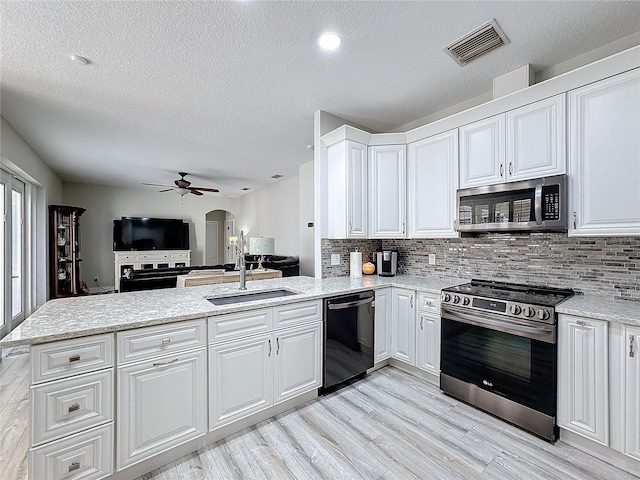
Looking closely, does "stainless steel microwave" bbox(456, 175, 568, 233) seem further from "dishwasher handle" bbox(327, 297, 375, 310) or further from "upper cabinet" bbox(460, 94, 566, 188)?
"dishwasher handle" bbox(327, 297, 375, 310)

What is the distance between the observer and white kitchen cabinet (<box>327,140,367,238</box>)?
3.07m

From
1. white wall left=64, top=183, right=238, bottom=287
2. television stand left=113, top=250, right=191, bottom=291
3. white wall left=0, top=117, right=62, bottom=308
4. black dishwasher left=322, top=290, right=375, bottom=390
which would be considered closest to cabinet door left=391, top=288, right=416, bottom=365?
black dishwasher left=322, top=290, right=375, bottom=390

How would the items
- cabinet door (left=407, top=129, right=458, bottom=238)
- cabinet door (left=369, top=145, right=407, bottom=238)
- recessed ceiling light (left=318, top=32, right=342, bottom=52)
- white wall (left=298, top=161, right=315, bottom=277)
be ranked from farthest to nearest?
1. white wall (left=298, top=161, right=315, bottom=277)
2. cabinet door (left=369, top=145, right=407, bottom=238)
3. cabinet door (left=407, top=129, right=458, bottom=238)
4. recessed ceiling light (left=318, top=32, right=342, bottom=52)

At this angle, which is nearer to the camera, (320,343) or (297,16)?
(297,16)

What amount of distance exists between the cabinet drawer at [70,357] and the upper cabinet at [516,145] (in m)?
2.96

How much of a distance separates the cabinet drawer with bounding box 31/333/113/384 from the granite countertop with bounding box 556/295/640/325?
9.06 ft

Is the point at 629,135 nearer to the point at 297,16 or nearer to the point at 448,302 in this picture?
the point at 448,302

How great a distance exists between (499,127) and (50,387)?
3461 mm

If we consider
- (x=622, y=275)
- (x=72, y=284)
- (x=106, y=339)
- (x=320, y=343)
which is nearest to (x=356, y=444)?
(x=320, y=343)

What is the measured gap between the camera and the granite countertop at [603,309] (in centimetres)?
172

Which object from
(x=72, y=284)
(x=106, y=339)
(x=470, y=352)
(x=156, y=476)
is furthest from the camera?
(x=72, y=284)

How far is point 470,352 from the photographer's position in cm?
238

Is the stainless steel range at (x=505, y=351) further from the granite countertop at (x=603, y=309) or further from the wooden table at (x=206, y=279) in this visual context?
the wooden table at (x=206, y=279)

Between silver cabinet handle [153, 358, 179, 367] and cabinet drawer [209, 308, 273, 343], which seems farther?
cabinet drawer [209, 308, 273, 343]
